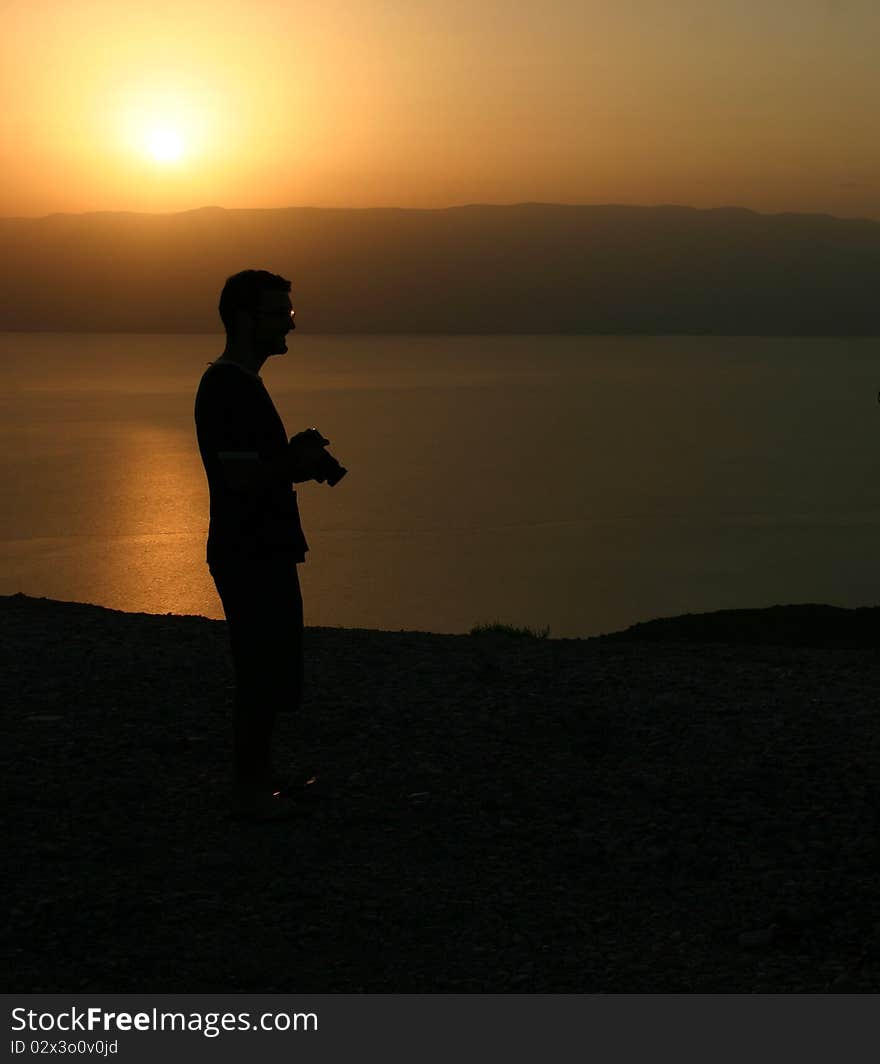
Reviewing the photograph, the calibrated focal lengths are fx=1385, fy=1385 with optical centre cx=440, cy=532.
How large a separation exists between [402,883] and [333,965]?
0.88 meters

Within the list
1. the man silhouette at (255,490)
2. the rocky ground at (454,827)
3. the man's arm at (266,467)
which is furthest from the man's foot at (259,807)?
the man's arm at (266,467)

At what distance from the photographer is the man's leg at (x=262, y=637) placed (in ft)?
20.1

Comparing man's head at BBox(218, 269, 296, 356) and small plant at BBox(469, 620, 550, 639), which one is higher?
man's head at BBox(218, 269, 296, 356)

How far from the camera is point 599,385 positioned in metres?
195

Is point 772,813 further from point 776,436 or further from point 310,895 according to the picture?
point 776,436

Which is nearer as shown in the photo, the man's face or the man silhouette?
the man silhouette

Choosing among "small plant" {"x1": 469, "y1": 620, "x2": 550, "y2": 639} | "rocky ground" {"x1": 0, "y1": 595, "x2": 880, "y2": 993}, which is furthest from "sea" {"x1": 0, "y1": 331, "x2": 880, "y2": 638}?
"rocky ground" {"x1": 0, "y1": 595, "x2": 880, "y2": 993}

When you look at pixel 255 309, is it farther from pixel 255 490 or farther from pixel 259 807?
pixel 259 807

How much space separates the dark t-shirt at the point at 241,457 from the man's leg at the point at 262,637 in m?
0.10

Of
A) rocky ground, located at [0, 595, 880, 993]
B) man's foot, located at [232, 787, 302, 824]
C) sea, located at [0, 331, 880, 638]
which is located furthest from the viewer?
sea, located at [0, 331, 880, 638]

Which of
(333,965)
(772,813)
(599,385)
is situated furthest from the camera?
(599,385)

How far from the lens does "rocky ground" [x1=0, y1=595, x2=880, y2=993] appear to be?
17.3 ft

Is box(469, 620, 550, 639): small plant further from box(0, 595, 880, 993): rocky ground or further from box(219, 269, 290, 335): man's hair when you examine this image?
box(219, 269, 290, 335): man's hair

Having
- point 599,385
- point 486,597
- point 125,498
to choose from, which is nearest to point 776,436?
point 125,498
